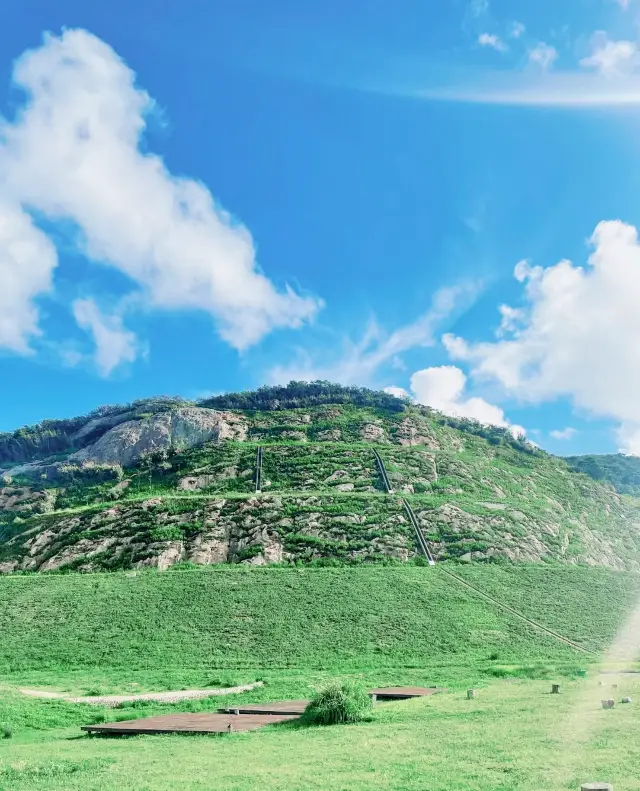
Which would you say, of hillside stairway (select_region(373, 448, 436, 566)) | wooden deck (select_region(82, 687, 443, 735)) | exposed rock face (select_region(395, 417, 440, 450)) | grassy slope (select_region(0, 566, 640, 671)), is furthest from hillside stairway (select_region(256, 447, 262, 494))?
wooden deck (select_region(82, 687, 443, 735))

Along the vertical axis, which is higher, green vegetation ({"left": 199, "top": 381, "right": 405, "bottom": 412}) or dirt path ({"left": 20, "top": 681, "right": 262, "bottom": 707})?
green vegetation ({"left": 199, "top": 381, "right": 405, "bottom": 412})

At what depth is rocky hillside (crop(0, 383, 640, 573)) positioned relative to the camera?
6350 centimetres

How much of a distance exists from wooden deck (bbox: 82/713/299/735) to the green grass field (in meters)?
0.62

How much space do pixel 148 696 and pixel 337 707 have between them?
46.5 feet

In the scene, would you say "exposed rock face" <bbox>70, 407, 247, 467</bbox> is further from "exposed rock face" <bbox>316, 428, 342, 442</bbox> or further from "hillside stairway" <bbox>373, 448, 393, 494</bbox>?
"hillside stairway" <bbox>373, 448, 393, 494</bbox>

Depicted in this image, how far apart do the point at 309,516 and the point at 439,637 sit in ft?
89.3

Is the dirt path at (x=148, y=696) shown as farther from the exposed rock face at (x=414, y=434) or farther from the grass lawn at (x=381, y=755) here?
the exposed rock face at (x=414, y=434)

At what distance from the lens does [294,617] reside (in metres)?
46.6

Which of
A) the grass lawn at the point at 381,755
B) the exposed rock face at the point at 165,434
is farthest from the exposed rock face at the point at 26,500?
the grass lawn at the point at 381,755

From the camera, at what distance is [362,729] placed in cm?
1753

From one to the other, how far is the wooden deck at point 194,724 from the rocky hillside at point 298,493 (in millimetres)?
38273

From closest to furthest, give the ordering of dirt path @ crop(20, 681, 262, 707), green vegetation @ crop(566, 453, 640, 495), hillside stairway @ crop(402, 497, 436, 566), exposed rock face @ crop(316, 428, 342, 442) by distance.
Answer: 1. dirt path @ crop(20, 681, 262, 707)
2. hillside stairway @ crop(402, 497, 436, 566)
3. exposed rock face @ crop(316, 428, 342, 442)
4. green vegetation @ crop(566, 453, 640, 495)

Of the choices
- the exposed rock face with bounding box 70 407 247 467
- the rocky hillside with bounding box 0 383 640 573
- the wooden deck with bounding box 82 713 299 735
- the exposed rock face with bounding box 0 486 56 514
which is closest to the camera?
the wooden deck with bounding box 82 713 299 735

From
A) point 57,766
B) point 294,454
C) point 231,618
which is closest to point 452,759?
point 57,766
